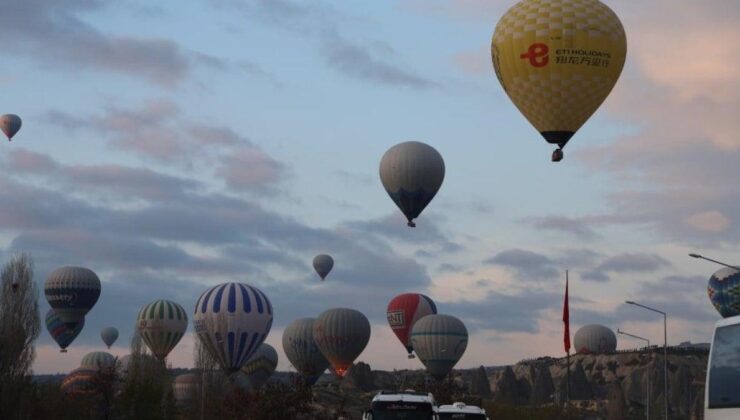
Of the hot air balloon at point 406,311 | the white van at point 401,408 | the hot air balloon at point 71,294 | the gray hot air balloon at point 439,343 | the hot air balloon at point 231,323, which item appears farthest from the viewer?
the hot air balloon at point 406,311

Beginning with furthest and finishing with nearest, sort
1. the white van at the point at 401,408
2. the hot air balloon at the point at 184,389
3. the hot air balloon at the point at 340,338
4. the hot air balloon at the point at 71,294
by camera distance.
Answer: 1. the hot air balloon at the point at 71,294
2. the hot air balloon at the point at 340,338
3. the hot air balloon at the point at 184,389
4. the white van at the point at 401,408

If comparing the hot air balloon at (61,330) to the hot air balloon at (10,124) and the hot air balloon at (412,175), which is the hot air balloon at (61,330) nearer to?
the hot air balloon at (10,124)

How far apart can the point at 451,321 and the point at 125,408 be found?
56.8 m

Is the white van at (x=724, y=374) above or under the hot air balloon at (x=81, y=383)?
under

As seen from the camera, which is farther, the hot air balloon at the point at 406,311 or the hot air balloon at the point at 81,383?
the hot air balloon at the point at 406,311

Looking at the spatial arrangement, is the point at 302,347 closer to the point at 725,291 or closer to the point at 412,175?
the point at 412,175

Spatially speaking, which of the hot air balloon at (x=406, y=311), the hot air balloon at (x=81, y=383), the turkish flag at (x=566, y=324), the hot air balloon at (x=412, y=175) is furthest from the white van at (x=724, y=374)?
the hot air balloon at (x=406, y=311)

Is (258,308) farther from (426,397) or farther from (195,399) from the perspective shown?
(426,397)

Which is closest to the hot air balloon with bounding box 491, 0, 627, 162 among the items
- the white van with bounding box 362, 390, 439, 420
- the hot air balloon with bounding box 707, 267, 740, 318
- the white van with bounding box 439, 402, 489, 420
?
the white van with bounding box 439, 402, 489, 420

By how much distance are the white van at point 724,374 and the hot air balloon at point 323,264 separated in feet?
456

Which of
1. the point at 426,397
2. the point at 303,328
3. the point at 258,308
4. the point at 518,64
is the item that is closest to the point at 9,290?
the point at 258,308

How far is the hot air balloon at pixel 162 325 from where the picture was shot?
485 feet

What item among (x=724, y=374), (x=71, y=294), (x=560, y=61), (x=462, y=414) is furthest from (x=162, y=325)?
(x=724, y=374)

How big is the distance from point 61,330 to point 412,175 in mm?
62744
